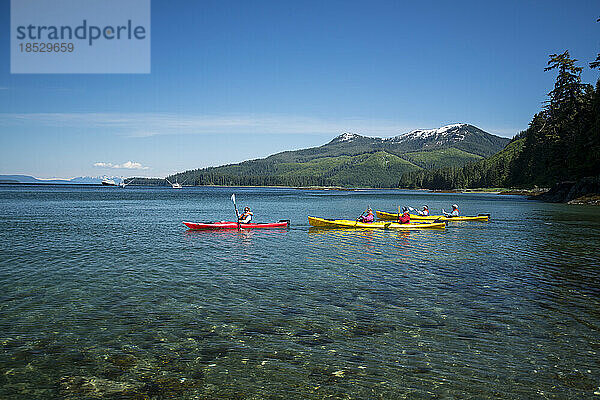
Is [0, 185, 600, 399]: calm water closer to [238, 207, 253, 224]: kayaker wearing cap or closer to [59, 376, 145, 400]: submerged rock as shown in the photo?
[59, 376, 145, 400]: submerged rock

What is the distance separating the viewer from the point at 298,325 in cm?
1394

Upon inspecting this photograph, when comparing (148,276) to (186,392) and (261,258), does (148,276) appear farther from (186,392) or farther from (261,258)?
(186,392)

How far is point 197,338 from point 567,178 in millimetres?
109209

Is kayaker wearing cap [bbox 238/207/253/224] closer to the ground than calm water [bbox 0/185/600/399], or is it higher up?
higher up

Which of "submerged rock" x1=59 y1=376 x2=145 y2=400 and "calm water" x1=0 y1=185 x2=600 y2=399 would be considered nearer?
"submerged rock" x1=59 y1=376 x2=145 y2=400

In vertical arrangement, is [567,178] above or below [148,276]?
above

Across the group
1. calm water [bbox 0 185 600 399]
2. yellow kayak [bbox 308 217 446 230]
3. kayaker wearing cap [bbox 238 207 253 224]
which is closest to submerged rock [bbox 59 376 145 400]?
calm water [bbox 0 185 600 399]

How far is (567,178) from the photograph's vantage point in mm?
98062

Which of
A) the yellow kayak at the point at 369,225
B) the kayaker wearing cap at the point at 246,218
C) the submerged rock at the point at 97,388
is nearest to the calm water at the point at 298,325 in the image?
the submerged rock at the point at 97,388

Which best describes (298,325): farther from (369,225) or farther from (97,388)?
(369,225)

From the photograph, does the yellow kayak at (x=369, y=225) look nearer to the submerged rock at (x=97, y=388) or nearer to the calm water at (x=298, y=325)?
the calm water at (x=298, y=325)

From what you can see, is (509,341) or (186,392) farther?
(509,341)

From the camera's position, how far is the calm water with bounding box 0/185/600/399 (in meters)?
10.1

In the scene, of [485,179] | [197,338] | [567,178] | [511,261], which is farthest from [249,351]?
[485,179]
